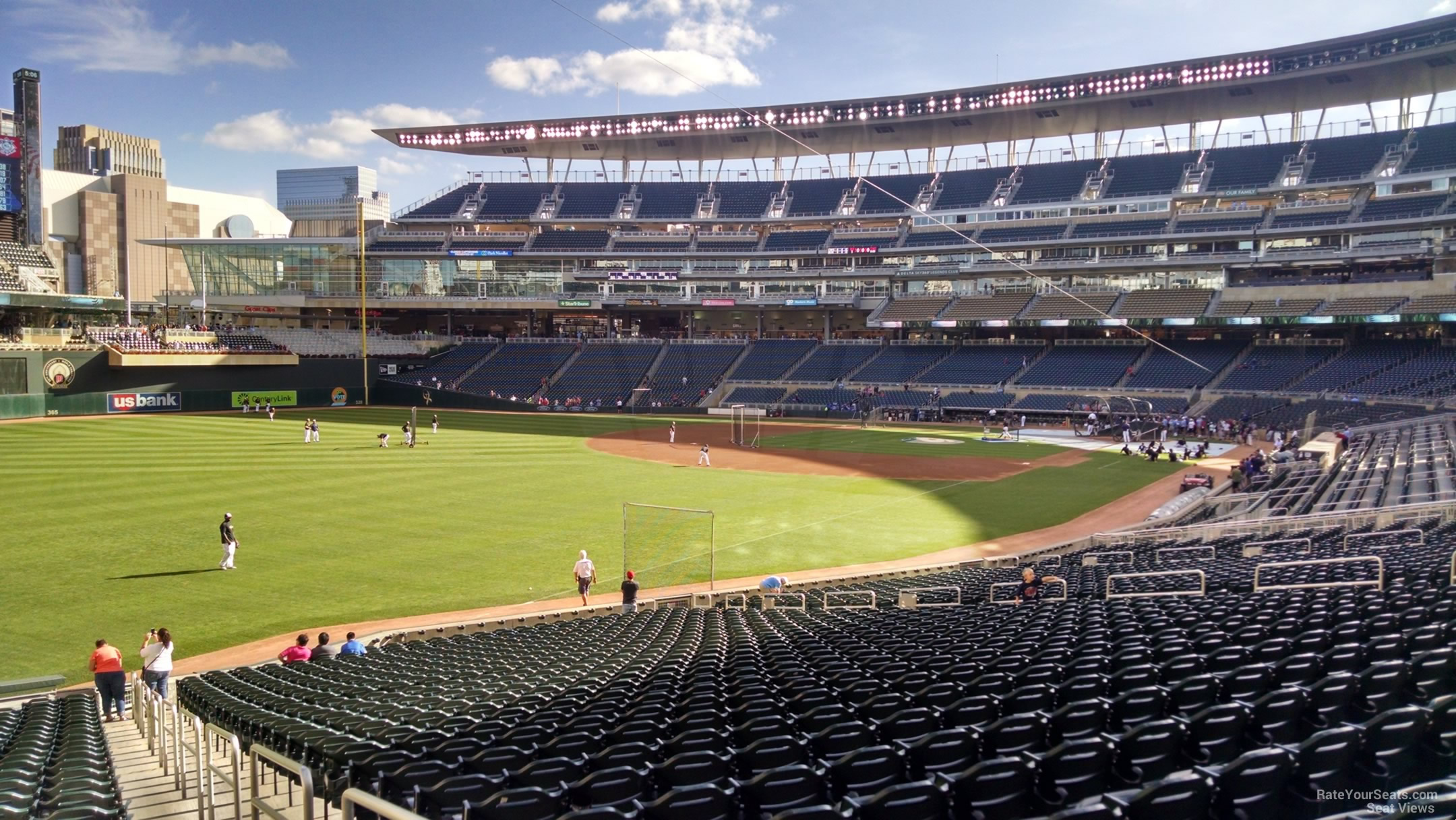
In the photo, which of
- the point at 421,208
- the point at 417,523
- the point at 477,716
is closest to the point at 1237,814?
the point at 477,716

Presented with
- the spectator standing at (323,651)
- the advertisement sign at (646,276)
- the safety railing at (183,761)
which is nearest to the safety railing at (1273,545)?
the spectator standing at (323,651)

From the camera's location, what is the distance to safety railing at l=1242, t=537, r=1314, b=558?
16844 millimetres

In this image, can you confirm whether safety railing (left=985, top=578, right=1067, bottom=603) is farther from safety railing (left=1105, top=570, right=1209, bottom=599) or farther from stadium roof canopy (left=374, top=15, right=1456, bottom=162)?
stadium roof canopy (left=374, top=15, right=1456, bottom=162)

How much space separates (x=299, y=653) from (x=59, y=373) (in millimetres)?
57170

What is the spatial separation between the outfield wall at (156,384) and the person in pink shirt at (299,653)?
5541 cm

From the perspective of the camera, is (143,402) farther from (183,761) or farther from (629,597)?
(183,761)

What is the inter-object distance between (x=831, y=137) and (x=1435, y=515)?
6556 centimetres

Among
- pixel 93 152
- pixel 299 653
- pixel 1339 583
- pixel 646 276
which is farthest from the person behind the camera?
pixel 93 152

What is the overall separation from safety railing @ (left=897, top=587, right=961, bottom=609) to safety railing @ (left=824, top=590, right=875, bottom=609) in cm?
70

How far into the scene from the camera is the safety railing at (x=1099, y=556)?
62.9ft

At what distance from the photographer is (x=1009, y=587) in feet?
55.1

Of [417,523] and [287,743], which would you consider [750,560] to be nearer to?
[417,523]

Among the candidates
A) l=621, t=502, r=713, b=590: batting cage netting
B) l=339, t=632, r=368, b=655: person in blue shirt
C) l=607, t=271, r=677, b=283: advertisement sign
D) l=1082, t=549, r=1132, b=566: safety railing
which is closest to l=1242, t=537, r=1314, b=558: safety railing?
l=1082, t=549, r=1132, b=566: safety railing

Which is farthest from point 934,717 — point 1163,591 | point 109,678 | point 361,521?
point 361,521
